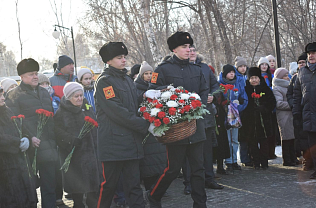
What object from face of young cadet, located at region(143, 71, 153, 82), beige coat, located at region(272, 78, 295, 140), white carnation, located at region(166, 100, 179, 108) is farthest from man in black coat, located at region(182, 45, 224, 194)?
beige coat, located at region(272, 78, 295, 140)

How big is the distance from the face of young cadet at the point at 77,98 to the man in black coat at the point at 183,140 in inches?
45.8

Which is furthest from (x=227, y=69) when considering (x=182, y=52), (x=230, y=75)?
(x=182, y=52)

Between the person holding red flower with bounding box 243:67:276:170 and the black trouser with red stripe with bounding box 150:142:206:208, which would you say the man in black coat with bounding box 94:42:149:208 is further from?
the person holding red flower with bounding box 243:67:276:170

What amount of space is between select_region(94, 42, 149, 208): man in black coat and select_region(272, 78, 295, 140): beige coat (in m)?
4.60

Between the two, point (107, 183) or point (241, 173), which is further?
point (241, 173)

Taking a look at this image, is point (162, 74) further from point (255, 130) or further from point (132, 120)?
point (255, 130)

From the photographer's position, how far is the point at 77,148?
18.6 feet

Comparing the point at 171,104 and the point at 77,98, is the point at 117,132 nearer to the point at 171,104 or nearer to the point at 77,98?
the point at 171,104

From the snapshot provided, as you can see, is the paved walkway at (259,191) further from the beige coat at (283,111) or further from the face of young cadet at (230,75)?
the face of young cadet at (230,75)

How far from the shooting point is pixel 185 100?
4676 millimetres

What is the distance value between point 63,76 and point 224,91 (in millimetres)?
3096

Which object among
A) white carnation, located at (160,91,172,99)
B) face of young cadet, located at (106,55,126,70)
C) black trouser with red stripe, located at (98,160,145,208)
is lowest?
black trouser with red stripe, located at (98,160,145,208)

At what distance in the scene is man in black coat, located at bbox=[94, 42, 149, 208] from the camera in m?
4.60

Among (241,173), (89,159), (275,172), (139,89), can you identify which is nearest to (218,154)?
(241,173)
